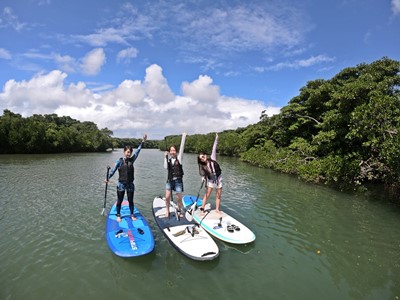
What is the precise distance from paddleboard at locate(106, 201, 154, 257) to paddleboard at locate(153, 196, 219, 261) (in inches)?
27.2

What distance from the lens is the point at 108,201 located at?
14.0m

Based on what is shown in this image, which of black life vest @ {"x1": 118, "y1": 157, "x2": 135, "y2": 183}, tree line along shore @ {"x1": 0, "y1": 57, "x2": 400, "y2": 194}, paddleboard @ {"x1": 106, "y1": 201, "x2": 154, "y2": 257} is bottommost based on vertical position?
paddleboard @ {"x1": 106, "y1": 201, "x2": 154, "y2": 257}

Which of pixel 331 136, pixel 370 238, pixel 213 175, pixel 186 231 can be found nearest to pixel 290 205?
pixel 370 238

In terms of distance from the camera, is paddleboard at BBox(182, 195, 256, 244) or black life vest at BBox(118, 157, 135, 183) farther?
black life vest at BBox(118, 157, 135, 183)

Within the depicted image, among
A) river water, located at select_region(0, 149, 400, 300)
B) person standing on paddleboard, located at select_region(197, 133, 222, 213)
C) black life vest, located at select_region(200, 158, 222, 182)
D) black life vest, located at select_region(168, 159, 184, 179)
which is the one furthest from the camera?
black life vest, located at select_region(200, 158, 222, 182)

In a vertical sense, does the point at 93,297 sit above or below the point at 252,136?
below

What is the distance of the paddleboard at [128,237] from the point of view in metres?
7.13

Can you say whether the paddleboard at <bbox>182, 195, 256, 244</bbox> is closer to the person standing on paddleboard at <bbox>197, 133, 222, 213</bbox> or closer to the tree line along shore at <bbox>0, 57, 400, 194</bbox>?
the person standing on paddleboard at <bbox>197, 133, 222, 213</bbox>

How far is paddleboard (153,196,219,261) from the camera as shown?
283 inches

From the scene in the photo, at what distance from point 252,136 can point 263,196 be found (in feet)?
127

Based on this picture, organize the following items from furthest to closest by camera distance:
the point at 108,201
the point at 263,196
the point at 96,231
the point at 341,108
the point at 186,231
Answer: the point at 341,108 → the point at 263,196 → the point at 108,201 → the point at 96,231 → the point at 186,231

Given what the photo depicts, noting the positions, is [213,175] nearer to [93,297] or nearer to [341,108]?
[93,297]

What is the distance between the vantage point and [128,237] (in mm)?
7883

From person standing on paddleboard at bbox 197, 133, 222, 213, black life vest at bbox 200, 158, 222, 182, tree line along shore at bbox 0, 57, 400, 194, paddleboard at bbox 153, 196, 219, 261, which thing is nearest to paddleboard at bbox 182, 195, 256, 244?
paddleboard at bbox 153, 196, 219, 261
